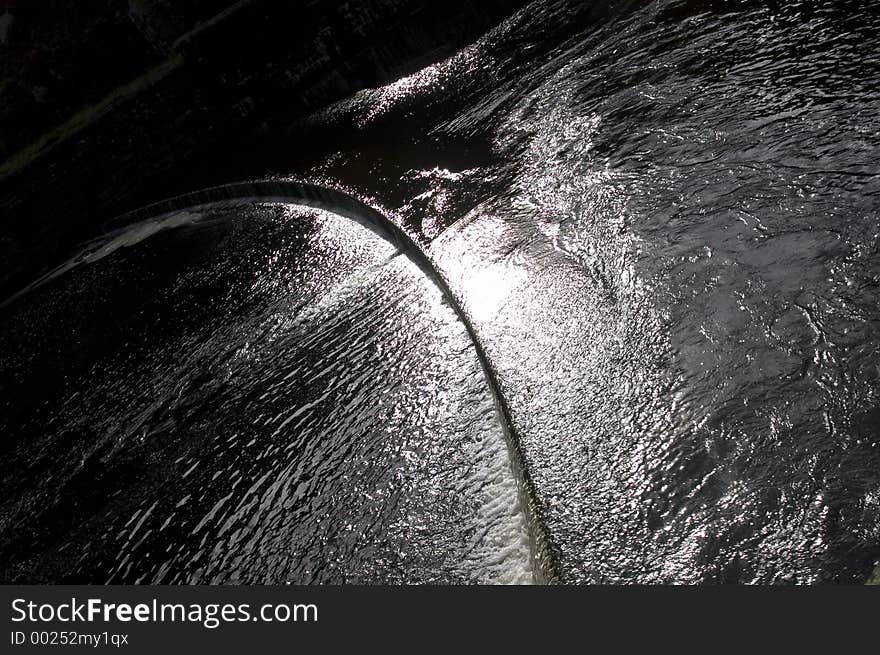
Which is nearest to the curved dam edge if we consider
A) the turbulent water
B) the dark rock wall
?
the turbulent water

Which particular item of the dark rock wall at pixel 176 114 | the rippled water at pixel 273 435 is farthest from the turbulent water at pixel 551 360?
the dark rock wall at pixel 176 114

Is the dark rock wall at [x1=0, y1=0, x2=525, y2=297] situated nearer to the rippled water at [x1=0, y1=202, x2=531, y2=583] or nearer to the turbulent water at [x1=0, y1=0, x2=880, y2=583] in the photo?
the rippled water at [x1=0, y1=202, x2=531, y2=583]

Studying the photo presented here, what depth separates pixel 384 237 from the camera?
4883 millimetres

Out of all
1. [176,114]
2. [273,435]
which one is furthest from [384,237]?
[176,114]

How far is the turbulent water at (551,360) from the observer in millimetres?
2070

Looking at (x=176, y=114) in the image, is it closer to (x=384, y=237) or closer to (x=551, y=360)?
(x=384, y=237)

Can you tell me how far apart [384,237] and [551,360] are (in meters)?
2.41

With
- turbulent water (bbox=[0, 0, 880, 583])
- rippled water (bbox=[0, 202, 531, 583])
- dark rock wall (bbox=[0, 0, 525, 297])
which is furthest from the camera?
dark rock wall (bbox=[0, 0, 525, 297])

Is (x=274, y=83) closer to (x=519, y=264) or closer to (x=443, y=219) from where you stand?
(x=443, y=219)

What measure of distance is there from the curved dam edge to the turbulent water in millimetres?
35

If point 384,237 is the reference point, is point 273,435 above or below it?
below

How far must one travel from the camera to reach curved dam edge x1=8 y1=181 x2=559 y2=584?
7.23ft

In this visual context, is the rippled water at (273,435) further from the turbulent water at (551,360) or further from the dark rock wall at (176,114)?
the dark rock wall at (176,114)

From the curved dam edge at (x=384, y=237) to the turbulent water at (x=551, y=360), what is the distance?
0.03 metres
